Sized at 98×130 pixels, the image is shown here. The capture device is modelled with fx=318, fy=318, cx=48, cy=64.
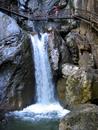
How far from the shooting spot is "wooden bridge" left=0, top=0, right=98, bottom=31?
70.4 feet

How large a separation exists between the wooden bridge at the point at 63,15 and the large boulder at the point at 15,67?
4.51 metres

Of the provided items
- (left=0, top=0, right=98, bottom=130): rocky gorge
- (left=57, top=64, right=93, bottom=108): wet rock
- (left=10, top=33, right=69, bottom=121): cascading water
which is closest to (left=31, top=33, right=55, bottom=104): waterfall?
(left=10, top=33, right=69, bottom=121): cascading water

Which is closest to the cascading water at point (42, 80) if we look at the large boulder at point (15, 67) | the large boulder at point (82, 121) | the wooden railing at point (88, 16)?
the large boulder at point (15, 67)

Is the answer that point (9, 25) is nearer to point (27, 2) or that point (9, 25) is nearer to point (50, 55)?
point (50, 55)

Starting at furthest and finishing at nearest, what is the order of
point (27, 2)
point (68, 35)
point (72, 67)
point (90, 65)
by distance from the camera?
point (27, 2) < point (68, 35) < point (90, 65) < point (72, 67)

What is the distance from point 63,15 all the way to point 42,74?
7056 mm

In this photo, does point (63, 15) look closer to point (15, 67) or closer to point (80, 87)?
point (15, 67)

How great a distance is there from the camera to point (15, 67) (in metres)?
18.9

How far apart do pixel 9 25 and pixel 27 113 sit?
5.80m

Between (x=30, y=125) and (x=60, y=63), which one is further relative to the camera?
(x=60, y=63)

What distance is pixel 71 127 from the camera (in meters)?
6.32

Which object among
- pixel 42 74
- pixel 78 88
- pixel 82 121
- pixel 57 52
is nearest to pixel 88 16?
pixel 57 52

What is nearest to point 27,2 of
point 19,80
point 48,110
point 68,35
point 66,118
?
point 68,35

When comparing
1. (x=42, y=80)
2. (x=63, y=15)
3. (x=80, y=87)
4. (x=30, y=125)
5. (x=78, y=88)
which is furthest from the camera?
(x=63, y=15)
